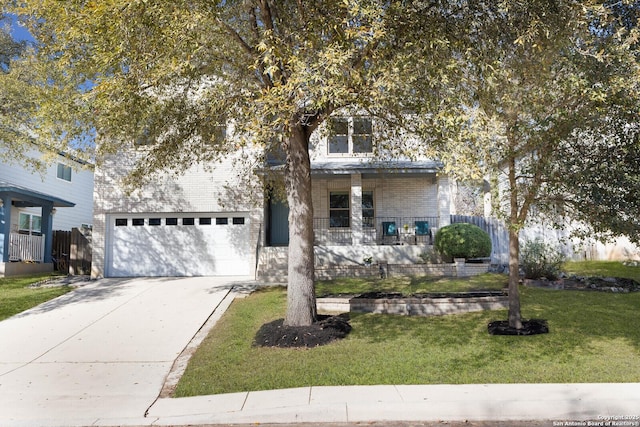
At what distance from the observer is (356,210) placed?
16.1 m

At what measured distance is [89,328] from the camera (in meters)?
9.16

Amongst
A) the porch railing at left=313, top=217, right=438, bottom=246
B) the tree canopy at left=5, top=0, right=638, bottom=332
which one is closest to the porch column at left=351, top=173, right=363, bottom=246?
the porch railing at left=313, top=217, right=438, bottom=246

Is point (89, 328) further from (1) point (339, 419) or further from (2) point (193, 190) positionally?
(2) point (193, 190)

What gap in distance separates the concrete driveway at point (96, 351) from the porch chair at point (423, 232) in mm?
7363

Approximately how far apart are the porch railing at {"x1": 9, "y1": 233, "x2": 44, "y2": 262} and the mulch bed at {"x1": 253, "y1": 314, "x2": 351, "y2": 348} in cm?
1302

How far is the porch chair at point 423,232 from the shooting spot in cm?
1680

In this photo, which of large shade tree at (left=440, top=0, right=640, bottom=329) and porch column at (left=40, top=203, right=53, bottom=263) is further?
porch column at (left=40, top=203, right=53, bottom=263)

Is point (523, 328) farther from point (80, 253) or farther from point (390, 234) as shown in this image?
point (80, 253)

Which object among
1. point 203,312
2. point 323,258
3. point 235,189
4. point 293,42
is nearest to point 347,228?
point 323,258

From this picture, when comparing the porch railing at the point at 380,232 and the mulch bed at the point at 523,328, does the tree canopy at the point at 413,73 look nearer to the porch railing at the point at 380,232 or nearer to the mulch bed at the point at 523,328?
the mulch bed at the point at 523,328

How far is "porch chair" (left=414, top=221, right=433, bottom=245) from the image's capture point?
16.8 metres

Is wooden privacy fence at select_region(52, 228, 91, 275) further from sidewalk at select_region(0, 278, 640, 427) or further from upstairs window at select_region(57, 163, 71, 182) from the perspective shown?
sidewalk at select_region(0, 278, 640, 427)

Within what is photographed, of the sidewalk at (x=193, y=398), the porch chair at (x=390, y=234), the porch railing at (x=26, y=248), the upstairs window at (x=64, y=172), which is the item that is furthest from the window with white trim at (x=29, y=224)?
the porch chair at (x=390, y=234)

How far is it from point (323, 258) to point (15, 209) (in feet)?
44.1
